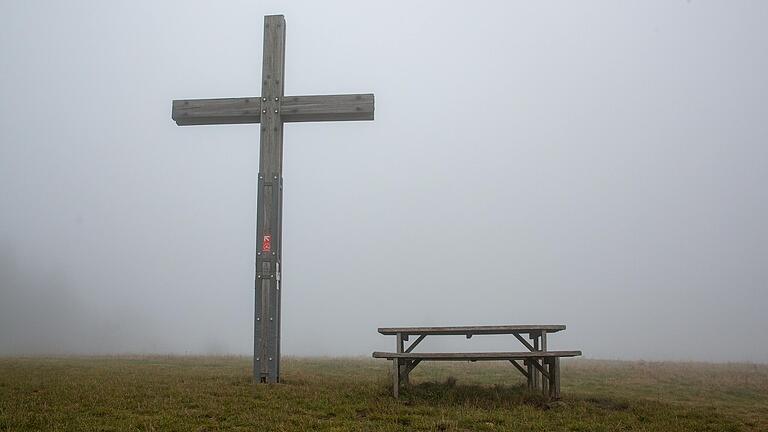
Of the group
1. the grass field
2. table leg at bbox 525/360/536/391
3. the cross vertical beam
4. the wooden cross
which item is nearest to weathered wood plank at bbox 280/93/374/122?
the wooden cross

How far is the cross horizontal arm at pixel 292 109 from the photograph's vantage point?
11438mm

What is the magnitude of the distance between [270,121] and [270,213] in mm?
1621

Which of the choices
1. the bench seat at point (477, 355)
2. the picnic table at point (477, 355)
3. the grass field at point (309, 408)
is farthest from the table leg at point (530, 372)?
the bench seat at point (477, 355)

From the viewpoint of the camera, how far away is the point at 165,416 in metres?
8.07

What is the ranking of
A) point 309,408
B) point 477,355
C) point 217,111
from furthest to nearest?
point 217,111, point 477,355, point 309,408

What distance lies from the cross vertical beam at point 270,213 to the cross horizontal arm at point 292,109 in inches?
8.6

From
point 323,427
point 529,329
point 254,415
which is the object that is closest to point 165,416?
point 254,415

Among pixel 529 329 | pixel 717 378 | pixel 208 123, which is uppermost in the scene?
pixel 208 123

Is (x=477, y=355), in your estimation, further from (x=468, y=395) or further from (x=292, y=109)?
(x=292, y=109)

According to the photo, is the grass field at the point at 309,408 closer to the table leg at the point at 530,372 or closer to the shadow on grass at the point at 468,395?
the shadow on grass at the point at 468,395

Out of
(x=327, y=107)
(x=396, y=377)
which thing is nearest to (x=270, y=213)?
(x=327, y=107)

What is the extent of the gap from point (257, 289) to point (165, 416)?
3069 millimetres

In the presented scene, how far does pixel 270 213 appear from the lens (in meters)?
11.0

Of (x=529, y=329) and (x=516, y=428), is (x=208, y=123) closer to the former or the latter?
(x=529, y=329)
